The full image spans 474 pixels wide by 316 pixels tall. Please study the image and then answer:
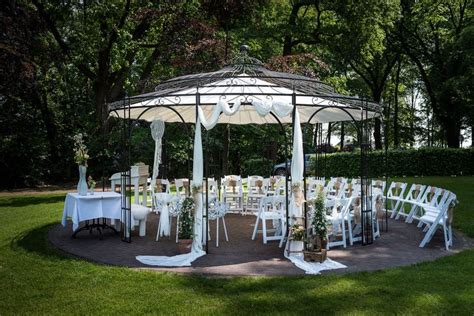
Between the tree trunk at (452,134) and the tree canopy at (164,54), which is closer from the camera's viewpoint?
the tree canopy at (164,54)

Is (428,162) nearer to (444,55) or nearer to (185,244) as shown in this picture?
(444,55)

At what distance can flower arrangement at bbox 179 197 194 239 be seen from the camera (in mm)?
8188

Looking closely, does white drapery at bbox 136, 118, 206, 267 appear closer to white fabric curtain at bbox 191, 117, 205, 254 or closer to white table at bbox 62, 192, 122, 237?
white fabric curtain at bbox 191, 117, 205, 254

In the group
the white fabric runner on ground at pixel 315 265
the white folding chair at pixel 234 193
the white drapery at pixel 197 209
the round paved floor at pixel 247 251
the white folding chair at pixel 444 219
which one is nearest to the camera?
the white fabric runner on ground at pixel 315 265

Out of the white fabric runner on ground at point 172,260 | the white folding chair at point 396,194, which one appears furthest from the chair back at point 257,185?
the white fabric runner on ground at point 172,260

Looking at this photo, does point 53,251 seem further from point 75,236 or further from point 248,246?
point 248,246

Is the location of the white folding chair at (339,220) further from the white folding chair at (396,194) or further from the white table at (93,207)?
the white table at (93,207)

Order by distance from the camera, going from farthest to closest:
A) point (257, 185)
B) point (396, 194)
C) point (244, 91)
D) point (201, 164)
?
point (257, 185)
point (396, 194)
point (244, 91)
point (201, 164)

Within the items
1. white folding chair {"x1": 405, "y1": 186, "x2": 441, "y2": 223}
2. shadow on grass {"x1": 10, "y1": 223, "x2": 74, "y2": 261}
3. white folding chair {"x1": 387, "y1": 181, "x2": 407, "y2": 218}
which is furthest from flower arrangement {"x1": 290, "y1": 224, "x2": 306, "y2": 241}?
white folding chair {"x1": 387, "y1": 181, "x2": 407, "y2": 218}

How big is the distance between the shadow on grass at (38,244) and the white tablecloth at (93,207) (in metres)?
0.69

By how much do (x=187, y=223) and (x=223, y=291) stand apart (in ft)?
8.46

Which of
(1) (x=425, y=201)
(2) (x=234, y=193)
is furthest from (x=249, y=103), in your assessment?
(1) (x=425, y=201)

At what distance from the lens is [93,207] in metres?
9.27

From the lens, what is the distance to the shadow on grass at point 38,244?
7770 millimetres
